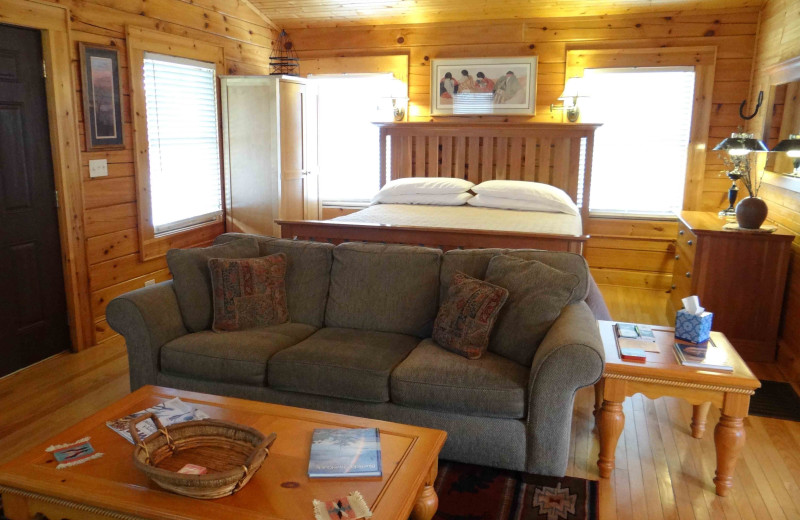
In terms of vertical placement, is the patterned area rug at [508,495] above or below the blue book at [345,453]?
below

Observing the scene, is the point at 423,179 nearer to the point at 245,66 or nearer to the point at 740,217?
the point at 245,66

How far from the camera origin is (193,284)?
3074 mm

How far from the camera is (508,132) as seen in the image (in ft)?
17.5

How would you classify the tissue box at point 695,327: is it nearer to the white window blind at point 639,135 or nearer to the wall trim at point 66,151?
the white window blind at point 639,135

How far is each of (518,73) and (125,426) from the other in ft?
14.3

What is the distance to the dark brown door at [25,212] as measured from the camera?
3.37 meters

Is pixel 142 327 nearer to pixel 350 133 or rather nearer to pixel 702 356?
pixel 702 356

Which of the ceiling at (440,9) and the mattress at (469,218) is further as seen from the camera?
the ceiling at (440,9)

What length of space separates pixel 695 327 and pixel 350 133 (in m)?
4.14

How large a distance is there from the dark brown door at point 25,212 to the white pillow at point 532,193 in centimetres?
302

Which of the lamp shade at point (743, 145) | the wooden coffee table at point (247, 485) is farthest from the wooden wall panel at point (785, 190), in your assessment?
the wooden coffee table at point (247, 485)

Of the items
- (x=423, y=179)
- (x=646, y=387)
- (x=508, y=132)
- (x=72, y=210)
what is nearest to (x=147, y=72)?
(x=72, y=210)

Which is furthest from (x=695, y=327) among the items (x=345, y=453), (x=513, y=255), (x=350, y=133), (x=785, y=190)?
(x=350, y=133)

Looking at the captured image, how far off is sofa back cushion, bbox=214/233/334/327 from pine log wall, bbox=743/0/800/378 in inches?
100
